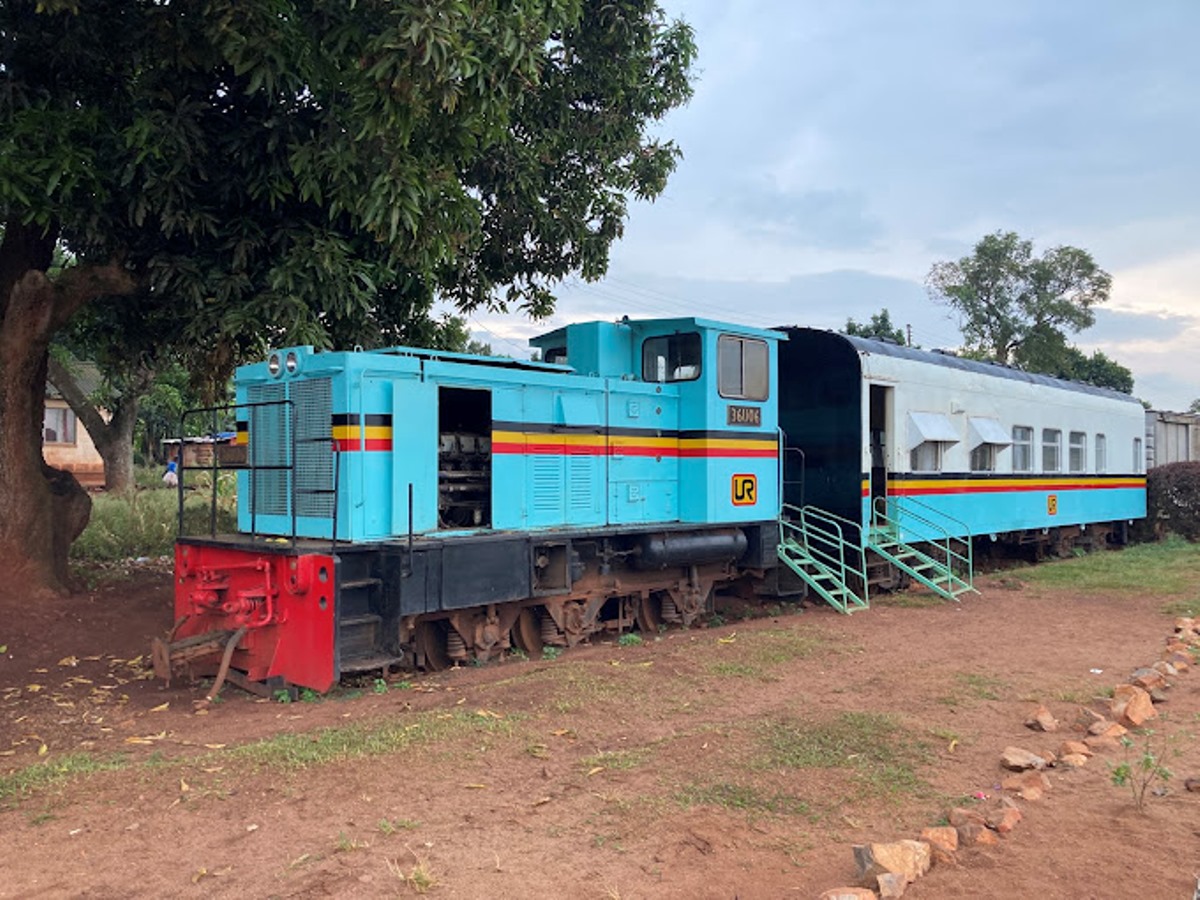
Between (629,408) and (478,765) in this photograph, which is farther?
(629,408)

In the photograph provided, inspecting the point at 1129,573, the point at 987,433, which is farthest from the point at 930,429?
the point at 1129,573

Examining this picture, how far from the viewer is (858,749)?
220 inches

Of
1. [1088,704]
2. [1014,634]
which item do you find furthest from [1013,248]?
[1088,704]

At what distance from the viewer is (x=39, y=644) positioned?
865cm

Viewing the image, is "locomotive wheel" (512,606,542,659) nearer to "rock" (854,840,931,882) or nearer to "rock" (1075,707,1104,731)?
"rock" (1075,707,1104,731)

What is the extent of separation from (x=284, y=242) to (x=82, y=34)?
2.43 metres

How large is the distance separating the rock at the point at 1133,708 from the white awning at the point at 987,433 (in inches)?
318

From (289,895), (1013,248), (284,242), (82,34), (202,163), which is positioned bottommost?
(289,895)

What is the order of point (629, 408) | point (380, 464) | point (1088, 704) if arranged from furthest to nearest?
point (629, 408) → point (380, 464) → point (1088, 704)

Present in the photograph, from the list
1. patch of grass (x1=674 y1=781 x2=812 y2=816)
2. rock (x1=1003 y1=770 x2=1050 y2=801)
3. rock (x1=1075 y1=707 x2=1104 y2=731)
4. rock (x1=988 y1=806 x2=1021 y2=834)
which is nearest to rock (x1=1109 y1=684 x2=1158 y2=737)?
rock (x1=1075 y1=707 x2=1104 y2=731)

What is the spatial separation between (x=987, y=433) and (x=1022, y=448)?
170 centimetres

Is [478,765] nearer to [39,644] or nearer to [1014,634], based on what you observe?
[39,644]

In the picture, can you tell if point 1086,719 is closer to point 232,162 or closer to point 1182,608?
point 1182,608

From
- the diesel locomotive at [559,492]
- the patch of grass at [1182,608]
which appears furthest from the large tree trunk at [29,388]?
the patch of grass at [1182,608]
